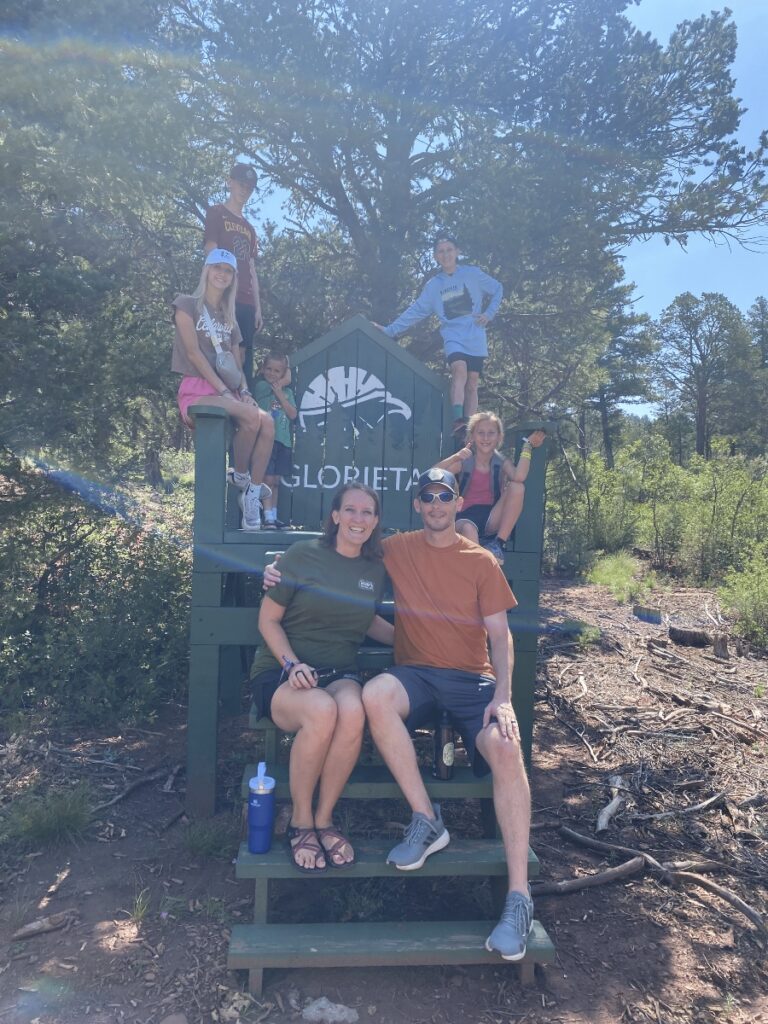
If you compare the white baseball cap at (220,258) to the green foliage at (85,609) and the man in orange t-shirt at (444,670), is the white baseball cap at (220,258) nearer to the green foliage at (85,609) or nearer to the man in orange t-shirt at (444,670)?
the man in orange t-shirt at (444,670)

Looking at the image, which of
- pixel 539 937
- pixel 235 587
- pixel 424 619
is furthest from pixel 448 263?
pixel 539 937

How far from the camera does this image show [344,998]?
2.72m

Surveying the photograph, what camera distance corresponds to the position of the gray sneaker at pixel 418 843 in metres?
2.95

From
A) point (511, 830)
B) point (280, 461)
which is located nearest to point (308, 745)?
point (511, 830)

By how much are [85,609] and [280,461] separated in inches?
68.5

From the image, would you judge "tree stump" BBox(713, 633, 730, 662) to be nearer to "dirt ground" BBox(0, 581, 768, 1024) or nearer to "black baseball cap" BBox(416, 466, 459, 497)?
"dirt ground" BBox(0, 581, 768, 1024)

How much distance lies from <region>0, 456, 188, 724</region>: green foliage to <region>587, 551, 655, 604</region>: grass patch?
5911mm

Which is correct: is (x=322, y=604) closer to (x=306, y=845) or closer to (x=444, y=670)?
(x=444, y=670)

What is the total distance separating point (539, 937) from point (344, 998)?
2.36 ft

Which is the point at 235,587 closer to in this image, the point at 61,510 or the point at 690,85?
the point at 61,510

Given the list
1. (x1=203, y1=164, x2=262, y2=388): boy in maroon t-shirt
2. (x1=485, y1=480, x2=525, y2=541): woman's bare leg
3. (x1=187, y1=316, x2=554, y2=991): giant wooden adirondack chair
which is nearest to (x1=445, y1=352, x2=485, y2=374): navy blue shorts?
(x1=187, y1=316, x2=554, y2=991): giant wooden adirondack chair

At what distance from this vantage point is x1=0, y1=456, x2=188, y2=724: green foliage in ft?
16.3

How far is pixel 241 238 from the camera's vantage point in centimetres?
530

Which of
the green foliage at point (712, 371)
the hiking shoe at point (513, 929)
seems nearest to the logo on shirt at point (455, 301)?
the hiking shoe at point (513, 929)
